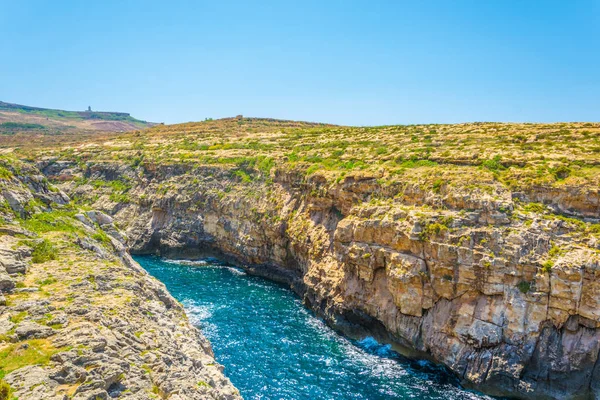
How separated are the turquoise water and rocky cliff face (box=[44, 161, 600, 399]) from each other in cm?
219

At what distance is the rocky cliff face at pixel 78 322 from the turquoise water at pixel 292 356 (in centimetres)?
829

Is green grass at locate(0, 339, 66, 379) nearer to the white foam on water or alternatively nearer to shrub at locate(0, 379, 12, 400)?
shrub at locate(0, 379, 12, 400)

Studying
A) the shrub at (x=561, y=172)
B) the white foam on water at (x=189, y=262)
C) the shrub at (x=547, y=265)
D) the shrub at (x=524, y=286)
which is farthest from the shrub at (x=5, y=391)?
the white foam on water at (x=189, y=262)

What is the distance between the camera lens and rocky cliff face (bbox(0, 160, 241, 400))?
1454 centimetres

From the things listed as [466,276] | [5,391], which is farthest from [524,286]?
[5,391]

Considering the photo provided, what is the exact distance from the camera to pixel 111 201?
76375 millimetres

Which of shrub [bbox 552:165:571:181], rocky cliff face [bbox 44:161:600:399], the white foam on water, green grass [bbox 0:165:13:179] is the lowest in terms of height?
the white foam on water

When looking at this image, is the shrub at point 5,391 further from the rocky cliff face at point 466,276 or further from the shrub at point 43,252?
the rocky cliff face at point 466,276

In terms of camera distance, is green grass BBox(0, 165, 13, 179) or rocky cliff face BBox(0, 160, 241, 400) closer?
rocky cliff face BBox(0, 160, 241, 400)

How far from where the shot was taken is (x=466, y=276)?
3197 cm

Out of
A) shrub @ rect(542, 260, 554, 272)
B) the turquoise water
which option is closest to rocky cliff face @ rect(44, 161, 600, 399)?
shrub @ rect(542, 260, 554, 272)

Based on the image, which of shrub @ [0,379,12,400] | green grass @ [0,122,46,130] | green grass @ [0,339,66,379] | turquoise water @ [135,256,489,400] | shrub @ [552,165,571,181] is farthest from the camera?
green grass @ [0,122,46,130]

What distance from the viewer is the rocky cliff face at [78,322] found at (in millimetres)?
14539

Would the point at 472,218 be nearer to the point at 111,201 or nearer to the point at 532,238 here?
the point at 532,238
